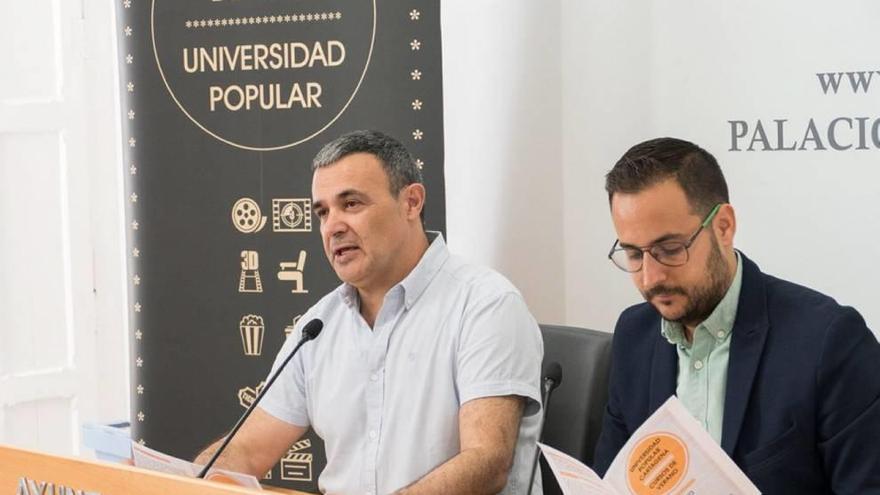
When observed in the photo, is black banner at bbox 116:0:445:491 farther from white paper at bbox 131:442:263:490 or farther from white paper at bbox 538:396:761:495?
white paper at bbox 538:396:761:495

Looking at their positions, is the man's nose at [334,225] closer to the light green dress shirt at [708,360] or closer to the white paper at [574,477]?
the light green dress shirt at [708,360]

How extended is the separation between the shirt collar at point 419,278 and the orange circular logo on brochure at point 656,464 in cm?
90

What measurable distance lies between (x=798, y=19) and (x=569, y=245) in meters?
0.86

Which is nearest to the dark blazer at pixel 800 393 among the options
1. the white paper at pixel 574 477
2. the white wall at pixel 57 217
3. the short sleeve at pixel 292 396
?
the white paper at pixel 574 477

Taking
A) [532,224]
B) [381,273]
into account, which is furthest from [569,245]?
[381,273]

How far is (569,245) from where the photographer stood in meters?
3.16

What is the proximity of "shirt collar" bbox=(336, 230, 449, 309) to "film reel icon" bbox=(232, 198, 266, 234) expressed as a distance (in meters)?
0.76

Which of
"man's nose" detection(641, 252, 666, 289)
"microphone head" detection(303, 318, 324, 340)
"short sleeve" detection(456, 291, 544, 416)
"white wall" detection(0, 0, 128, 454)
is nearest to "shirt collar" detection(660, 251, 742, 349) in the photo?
"man's nose" detection(641, 252, 666, 289)

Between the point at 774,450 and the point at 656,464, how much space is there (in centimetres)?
23

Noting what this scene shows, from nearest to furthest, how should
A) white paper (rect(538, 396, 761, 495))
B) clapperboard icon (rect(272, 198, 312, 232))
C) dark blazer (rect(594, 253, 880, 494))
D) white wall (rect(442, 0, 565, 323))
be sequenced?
white paper (rect(538, 396, 761, 495)) < dark blazer (rect(594, 253, 880, 494)) < white wall (rect(442, 0, 565, 323)) < clapperboard icon (rect(272, 198, 312, 232))

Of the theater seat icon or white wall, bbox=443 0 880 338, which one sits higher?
white wall, bbox=443 0 880 338

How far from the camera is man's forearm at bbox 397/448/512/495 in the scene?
2.13 metres

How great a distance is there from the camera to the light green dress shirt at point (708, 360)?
188cm

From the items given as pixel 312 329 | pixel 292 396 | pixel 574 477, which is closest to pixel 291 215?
pixel 292 396
